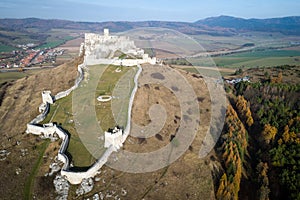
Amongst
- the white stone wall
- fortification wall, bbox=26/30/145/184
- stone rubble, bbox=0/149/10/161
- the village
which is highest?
the white stone wall

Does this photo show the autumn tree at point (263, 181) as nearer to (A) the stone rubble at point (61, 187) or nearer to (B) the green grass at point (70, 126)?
(B) the green grass at point (70, 126)

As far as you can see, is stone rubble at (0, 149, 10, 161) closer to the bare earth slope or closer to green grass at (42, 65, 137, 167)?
the bare earth slope

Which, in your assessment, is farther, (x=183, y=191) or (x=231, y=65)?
(x=231, y=65)

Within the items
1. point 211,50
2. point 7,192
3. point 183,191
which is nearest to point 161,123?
point 183,191

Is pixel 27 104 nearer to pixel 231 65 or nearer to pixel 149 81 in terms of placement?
pixel 149 81

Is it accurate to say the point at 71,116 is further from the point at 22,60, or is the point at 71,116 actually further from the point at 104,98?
the point at 22,60

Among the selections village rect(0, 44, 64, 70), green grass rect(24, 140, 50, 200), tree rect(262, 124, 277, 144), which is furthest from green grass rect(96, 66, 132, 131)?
village rect(0, 44, 64, 70)

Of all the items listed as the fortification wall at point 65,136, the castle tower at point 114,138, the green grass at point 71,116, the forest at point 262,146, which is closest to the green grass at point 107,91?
the green grass at point 71,116

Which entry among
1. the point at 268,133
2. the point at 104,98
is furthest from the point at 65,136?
the point at 268,133
